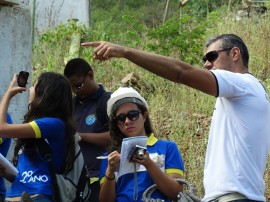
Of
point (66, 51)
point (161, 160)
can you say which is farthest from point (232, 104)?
point (66, 51)

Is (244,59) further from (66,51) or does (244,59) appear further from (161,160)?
(66,51)

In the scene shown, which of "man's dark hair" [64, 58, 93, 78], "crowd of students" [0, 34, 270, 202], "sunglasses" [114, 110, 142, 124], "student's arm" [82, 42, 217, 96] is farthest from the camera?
"man's dark hair" [64, 58, 93, 78]

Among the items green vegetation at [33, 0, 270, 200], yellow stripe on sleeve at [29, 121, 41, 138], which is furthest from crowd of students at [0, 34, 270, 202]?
green vegetation at [33, 0, 270, 200]

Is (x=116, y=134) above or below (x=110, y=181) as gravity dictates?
above

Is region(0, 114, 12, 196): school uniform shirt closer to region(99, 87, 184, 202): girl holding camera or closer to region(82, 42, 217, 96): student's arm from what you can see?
region(99, 87, 184, 202): girl holding camera

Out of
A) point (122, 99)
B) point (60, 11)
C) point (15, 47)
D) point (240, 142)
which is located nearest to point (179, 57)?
point (15, 47)

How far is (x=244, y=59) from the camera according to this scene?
14.8 feet

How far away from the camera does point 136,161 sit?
4547 mm

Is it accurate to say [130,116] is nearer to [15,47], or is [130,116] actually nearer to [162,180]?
[162,180]

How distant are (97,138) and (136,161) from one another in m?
0.98

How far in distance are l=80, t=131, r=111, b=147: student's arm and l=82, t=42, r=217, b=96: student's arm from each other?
1542 millimetres

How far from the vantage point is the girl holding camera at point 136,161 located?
462 cm

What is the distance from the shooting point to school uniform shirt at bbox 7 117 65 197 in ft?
15.8

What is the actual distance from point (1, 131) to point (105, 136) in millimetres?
927
